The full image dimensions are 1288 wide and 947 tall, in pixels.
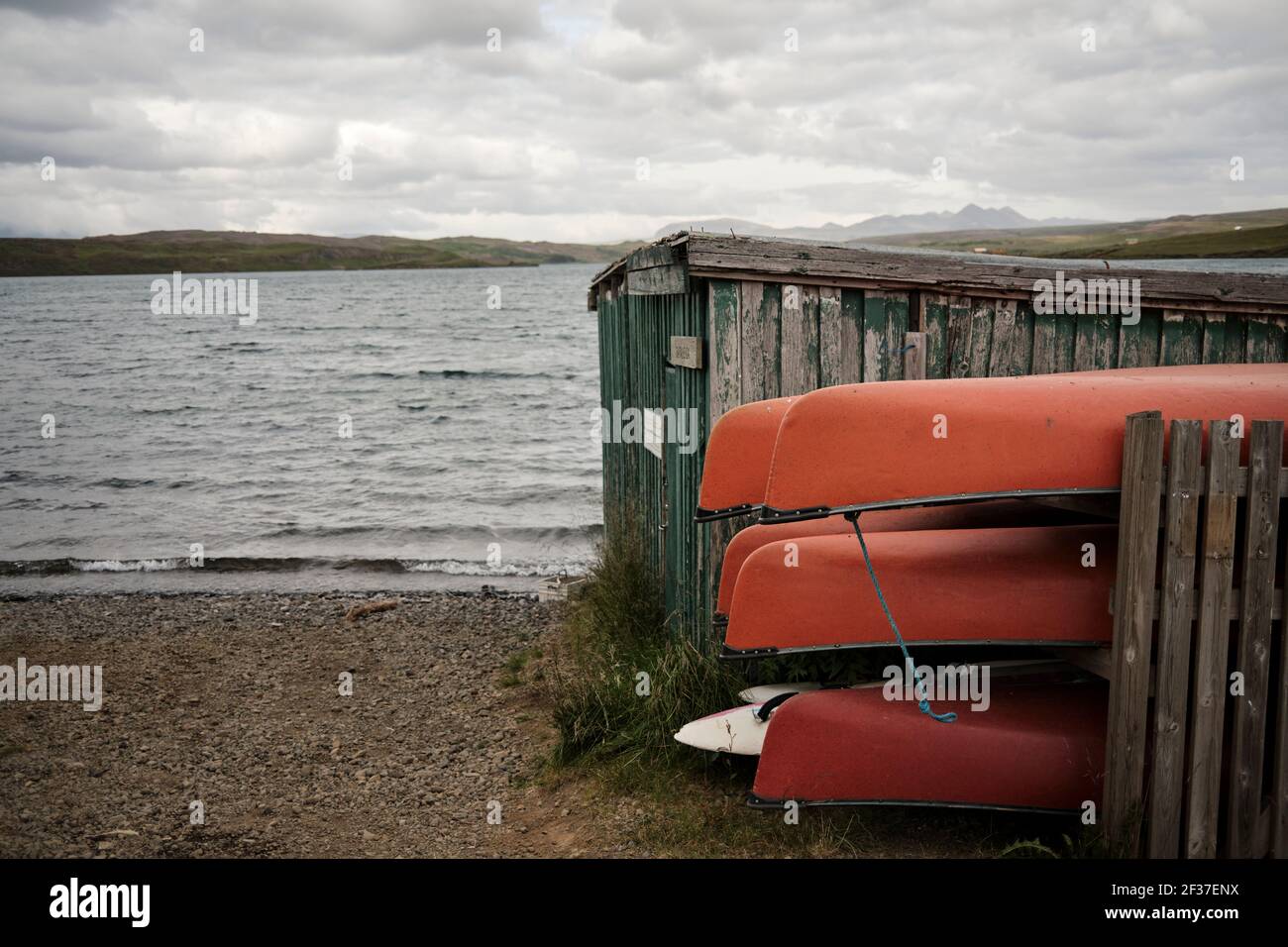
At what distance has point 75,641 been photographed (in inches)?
340

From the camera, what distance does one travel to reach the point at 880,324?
5.22 meters

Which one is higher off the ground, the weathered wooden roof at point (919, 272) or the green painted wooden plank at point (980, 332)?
the weathered wooden roof at point (919, 272)

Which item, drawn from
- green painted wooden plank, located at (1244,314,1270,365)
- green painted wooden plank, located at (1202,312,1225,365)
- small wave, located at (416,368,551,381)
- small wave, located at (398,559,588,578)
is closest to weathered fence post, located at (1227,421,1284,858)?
green painted wooden plank, located at (1202,312,1225,365)

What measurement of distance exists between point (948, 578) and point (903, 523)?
0.78 metres

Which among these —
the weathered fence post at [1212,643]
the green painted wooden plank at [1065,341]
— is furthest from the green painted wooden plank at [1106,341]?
the weathered fence post at [1212,643]

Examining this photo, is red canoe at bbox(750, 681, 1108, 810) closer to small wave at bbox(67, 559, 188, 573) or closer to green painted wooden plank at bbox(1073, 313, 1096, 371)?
green painted wooden plank at bbox(1073, 313, 1096, 371)

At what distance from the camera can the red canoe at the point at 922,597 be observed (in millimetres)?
3789

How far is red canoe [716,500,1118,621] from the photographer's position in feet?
15.2

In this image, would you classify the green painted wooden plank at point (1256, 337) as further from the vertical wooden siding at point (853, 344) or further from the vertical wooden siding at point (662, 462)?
the vertical wooden siding at point (662, 462)

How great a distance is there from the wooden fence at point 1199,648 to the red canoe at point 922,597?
301 millimetres

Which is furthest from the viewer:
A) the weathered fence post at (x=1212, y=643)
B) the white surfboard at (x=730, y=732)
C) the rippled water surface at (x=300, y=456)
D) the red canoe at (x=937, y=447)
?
the rippled water surface at (x=300, y=456)

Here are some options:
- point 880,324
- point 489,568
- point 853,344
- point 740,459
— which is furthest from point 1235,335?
point 489,568

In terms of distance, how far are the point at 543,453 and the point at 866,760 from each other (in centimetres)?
1559

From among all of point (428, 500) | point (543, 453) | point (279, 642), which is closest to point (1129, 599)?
point (279, 642)
